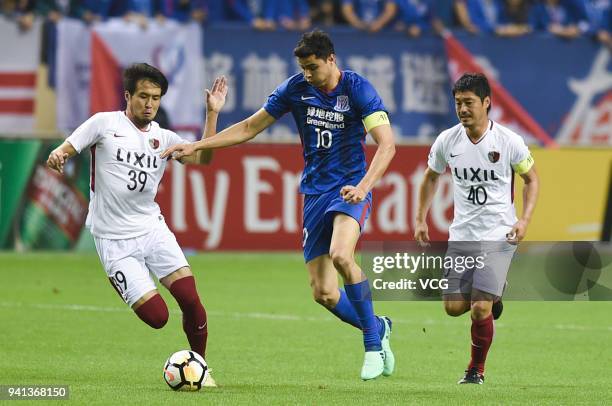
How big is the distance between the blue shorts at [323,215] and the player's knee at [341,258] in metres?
0.34

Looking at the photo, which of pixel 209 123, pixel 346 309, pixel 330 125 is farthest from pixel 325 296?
pixel 209 123

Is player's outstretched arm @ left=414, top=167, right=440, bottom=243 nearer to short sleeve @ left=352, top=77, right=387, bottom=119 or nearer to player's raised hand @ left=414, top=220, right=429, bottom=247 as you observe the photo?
player's raised hand @ left=414, top=220, right=429, bottom=247

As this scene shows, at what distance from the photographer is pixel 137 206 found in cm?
896

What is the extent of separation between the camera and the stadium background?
18.1 m

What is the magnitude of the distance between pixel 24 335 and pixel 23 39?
31.4ft

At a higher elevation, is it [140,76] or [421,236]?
[140,76]

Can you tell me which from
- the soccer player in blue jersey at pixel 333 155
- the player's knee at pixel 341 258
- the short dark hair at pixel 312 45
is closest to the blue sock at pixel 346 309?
the soccer player in blue jersey at pixel 333 155

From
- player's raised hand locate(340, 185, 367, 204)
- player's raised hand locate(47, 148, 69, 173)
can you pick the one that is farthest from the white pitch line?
player's raised hand locate(47, 148, 69, 173)

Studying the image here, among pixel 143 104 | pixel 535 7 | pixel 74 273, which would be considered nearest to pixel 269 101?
pixel 143 104

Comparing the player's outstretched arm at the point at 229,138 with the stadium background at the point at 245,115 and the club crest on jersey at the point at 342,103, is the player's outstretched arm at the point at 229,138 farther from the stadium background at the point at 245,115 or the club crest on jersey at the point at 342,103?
the stadium background at the point at 245,115

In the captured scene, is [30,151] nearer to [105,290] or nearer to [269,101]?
[105,290]

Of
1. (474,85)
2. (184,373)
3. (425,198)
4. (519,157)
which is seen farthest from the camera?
(425,198)

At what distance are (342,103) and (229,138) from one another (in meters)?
0.79

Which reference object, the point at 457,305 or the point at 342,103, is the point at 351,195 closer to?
the point at 342,103
